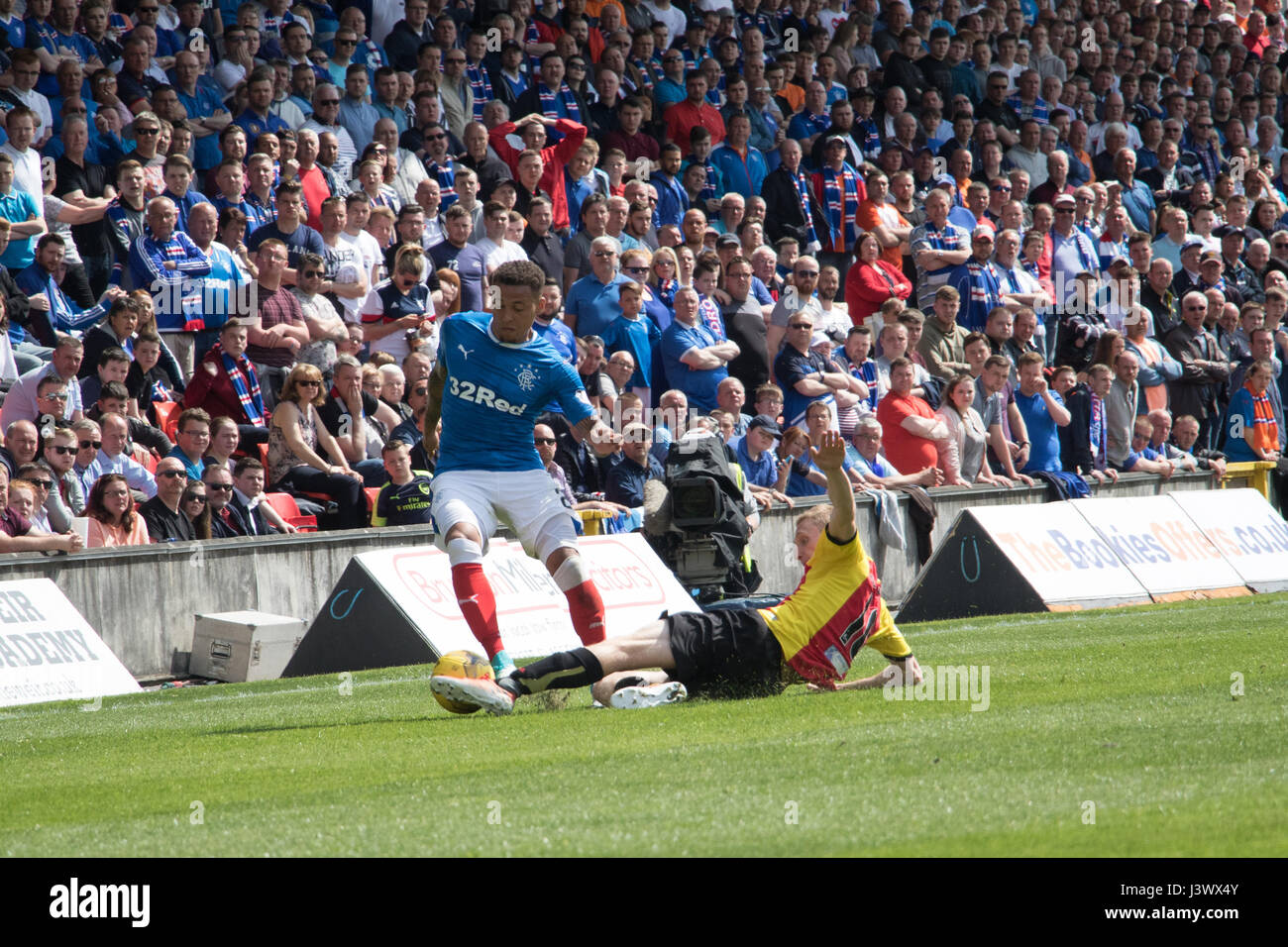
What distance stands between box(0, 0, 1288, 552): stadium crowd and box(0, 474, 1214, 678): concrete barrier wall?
28cm

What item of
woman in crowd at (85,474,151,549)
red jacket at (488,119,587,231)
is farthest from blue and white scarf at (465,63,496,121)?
woman in crowd at (85,474,151,549)

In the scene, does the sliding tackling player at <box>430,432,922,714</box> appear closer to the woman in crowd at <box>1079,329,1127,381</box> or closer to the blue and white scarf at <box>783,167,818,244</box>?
the woman in crowd at <box>1079,329,1127,381</box>

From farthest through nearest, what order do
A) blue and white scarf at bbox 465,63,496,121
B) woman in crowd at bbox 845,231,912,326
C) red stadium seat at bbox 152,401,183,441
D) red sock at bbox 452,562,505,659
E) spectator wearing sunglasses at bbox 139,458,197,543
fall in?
woman in crowd at bbox 845,231,912,326 → blue and white scarf at bbox 465,63,496,121 → red stadium seat at bbox 152,401,183,441 → spectator wearing sunglasses at bbox 139,458,197,543 → red sock at bbox 452,562,505,659

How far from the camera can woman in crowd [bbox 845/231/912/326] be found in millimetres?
19328

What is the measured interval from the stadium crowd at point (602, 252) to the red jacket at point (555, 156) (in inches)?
1.7

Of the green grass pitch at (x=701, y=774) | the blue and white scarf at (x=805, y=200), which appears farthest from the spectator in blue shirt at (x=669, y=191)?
the green grass pitch at (x=701, y=774)

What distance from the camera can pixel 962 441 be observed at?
17031mm

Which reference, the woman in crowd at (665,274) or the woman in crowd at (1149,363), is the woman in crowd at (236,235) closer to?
the woman in crowd at (665,274)

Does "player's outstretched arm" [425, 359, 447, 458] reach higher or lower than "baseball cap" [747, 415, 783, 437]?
higher

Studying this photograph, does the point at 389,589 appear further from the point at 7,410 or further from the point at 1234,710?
the point at 1234,710

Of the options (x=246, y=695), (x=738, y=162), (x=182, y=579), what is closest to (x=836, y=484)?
(x=246, y=695)

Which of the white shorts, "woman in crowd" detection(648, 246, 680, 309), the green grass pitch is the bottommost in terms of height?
the green grass pitch

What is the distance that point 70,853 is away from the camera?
509cm

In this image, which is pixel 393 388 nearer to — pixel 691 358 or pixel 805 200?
pixel 691 358
